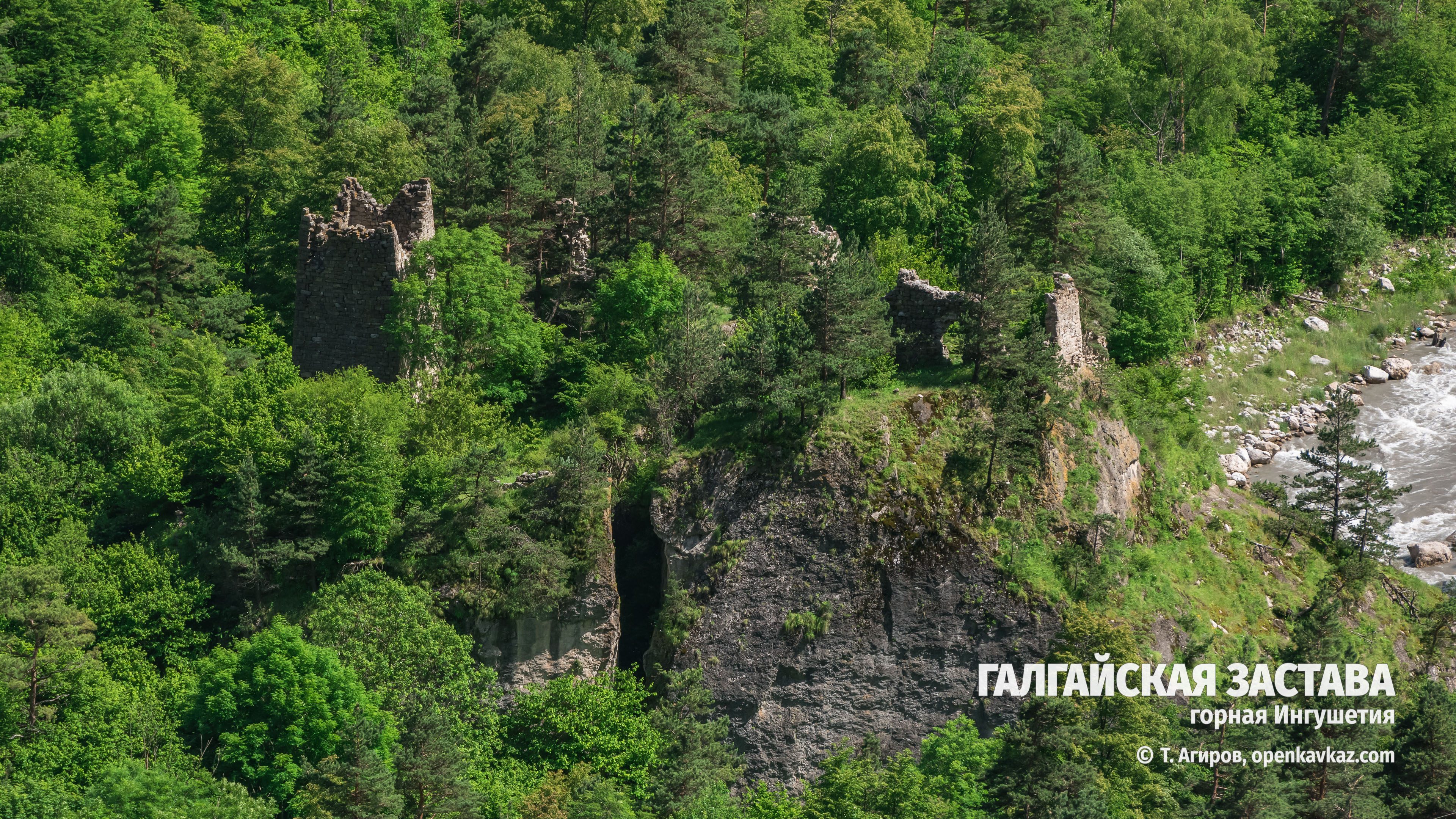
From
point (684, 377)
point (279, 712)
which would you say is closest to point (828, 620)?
point (684, 377)

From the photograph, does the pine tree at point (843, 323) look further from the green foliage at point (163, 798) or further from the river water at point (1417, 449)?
the river water at point (1417, 449)

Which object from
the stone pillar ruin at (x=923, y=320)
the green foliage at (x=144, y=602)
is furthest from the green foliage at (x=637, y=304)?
the green foliage at (x=144, y=602)

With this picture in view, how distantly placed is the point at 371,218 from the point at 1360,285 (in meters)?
37.2

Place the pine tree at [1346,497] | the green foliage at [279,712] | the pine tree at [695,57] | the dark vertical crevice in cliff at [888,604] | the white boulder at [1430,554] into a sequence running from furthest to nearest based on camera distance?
1. the pine tree at [695,57]
2. the white boulder at [1430,554]
3. the pine tree at [1346,497]
4. the dark vertical crevice in cliff at [888,604]
5. the green foliage at [279,712]

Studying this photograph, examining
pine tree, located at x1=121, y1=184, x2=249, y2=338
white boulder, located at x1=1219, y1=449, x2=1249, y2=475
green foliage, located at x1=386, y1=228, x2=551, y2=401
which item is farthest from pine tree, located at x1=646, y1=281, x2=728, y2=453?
white boulder, located at x1=1219, y1=449, x2=1249, y2=475

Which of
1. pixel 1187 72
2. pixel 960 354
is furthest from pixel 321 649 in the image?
pixel 1187 72

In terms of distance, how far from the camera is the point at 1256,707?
4575cm

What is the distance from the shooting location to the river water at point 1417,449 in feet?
198

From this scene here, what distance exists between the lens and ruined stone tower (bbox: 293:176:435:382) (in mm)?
53031

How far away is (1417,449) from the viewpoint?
6412 cm

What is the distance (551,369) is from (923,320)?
10.6 meters

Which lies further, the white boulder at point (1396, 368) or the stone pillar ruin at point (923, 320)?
the white boulder at point (1396, 368)

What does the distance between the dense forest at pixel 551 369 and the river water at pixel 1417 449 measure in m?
3.55

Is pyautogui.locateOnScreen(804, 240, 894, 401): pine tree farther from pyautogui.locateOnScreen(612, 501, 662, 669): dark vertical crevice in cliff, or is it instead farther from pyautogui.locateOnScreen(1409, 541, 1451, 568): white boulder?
pyautogui.locateOnScreen(1409, 541, 1451, 568): white boulder
